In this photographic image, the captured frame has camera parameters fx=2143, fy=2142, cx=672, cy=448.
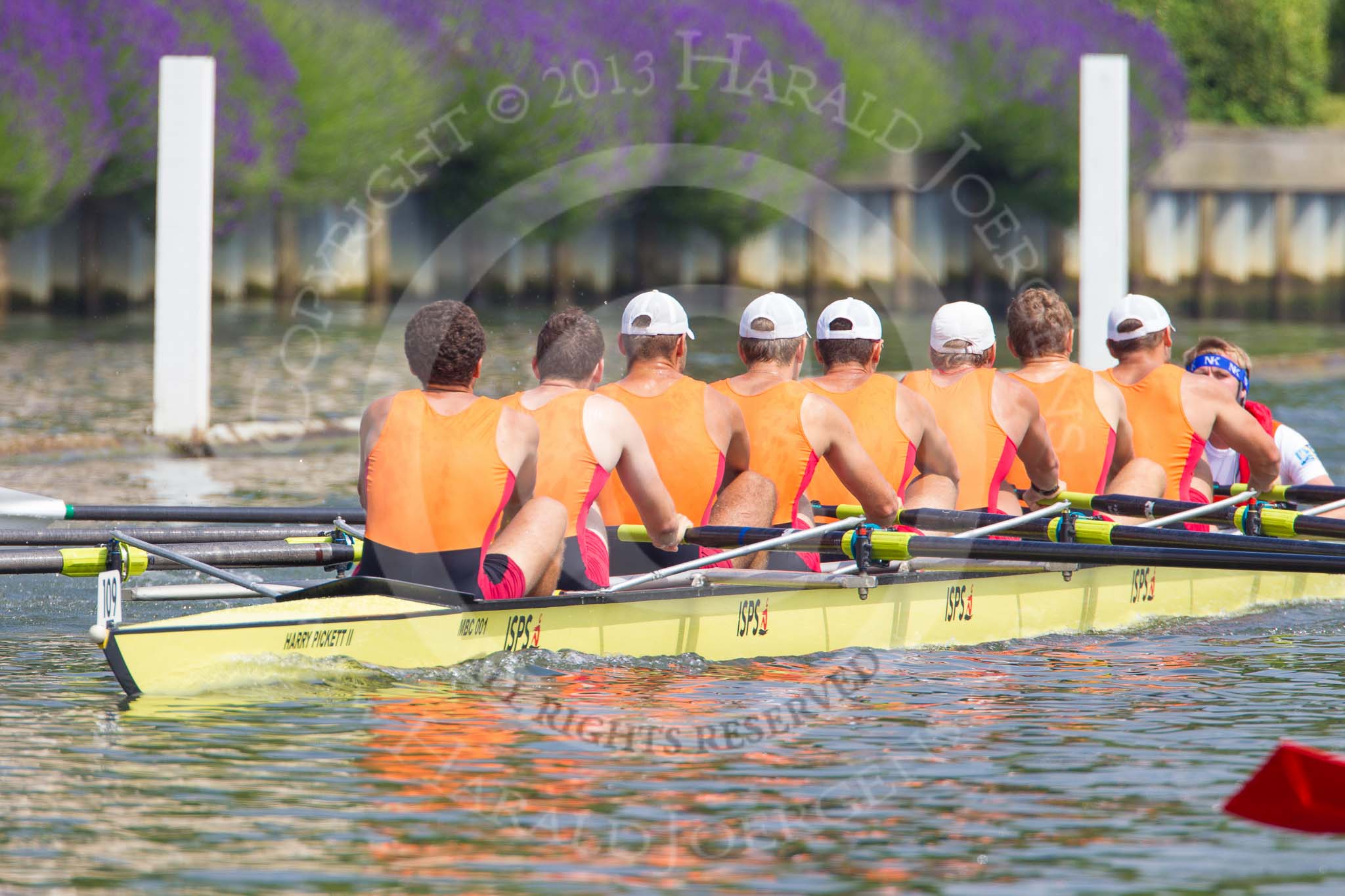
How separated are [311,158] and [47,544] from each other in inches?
755

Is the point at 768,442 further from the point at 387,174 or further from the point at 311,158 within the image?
the point at 387,174

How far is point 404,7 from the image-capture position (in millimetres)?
26641

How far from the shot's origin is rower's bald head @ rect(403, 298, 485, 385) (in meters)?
7.21

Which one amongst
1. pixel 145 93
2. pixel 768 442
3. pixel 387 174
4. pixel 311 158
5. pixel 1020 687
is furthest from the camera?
pixel 387 174

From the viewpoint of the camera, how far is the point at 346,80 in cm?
2658

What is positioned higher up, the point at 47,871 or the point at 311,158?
the point at 311,158

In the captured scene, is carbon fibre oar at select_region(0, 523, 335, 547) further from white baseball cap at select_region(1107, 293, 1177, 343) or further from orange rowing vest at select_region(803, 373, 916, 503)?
white baseball cap at select_region(1107, 293, 1177, 343)

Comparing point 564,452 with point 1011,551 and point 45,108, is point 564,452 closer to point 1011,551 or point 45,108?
point 1011,551

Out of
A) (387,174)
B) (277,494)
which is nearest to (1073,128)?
(387,174)

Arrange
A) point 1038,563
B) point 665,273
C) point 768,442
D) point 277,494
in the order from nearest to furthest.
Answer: point 768,442, point 1038,563, point 277,494, point 665,273

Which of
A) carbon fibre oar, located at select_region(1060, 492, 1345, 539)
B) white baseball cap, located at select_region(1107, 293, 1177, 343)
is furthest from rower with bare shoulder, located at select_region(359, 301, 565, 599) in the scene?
white baseball cap, located at select_region(1107, 293, 1177, 343)

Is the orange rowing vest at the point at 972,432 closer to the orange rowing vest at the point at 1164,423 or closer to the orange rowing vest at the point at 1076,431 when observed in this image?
the orange rowing vest at the point at 1076,431

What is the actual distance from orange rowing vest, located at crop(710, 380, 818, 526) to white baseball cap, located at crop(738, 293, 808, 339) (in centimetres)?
21

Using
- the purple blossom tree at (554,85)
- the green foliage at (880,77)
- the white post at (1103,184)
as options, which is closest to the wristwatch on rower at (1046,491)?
the white post at (1103,184)
